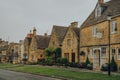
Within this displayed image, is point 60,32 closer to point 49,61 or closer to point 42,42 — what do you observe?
point 49,61

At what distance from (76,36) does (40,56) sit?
21.7m

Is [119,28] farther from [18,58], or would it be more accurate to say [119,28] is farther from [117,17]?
[18,58]

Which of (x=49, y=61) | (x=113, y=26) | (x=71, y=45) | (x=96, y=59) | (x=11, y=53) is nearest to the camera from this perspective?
(x=113, y=26)

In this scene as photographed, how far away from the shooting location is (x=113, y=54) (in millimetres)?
37406

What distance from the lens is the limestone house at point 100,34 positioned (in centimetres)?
3719

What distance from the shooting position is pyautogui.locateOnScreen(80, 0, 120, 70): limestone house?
1464 inches

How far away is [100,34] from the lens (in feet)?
133

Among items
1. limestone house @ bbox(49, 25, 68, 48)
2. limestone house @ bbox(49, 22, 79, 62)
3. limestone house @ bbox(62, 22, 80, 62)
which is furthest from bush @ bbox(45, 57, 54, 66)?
limestone house @ bbox(62, 22, 80, 62)

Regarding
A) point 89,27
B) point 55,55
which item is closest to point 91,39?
point 89,27

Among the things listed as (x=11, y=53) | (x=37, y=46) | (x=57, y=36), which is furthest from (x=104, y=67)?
(x=11, y=53)

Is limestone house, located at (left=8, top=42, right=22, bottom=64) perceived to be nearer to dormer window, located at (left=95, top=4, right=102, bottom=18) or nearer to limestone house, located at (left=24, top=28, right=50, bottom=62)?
limestone house, located at (left=24, top=28, right=50, bottom=62)

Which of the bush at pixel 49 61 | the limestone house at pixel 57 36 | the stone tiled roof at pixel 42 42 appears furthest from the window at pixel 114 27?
the stone tiled roof at pixel 42 42

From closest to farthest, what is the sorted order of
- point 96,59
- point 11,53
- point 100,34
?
1. point 100,34
2. point 96,59
3. point 11,53

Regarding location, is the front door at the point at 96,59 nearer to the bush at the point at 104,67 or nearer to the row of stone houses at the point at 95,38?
the row of stone houses at the point at 95,38
